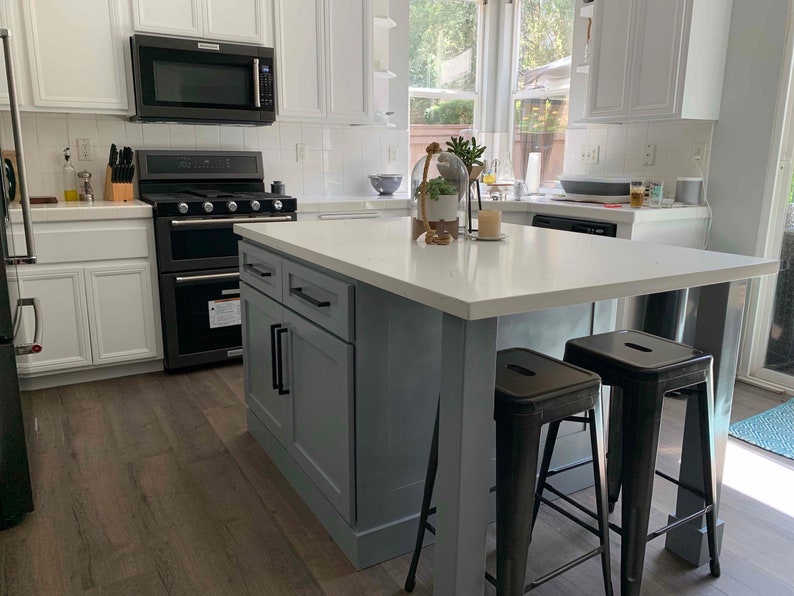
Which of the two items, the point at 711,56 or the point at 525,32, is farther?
the point at 525,32

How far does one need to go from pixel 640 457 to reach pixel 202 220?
2536 millimetres

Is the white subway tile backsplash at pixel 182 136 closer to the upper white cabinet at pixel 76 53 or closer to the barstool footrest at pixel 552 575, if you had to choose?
the upper white cabinet at pixel 76 53

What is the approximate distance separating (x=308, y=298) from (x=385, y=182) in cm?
260

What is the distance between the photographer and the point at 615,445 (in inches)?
75.9

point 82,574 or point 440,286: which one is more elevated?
point 440,286

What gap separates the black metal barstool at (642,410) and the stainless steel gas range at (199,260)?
2.21 metres

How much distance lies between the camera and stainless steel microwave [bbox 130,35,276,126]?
10.7 feet

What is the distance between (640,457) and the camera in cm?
150

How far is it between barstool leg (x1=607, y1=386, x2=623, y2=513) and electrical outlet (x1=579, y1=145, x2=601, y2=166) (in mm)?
2429

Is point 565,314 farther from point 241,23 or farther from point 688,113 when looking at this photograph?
point 241,23

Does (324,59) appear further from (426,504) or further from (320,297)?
(426,504)

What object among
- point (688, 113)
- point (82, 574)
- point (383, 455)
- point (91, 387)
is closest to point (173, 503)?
point (82, 574)

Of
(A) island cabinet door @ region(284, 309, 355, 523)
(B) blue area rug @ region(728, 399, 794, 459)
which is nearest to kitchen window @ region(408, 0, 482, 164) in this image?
(B) blue area rug @ region(728, 399, 794, 459)

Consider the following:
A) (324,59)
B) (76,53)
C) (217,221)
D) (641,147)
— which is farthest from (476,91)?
(76,53)
